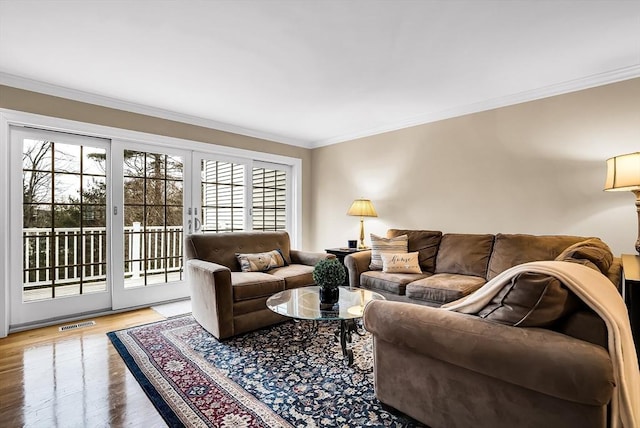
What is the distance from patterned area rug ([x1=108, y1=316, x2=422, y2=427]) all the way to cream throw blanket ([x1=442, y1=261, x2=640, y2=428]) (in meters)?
0.83

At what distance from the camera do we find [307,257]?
12.7 ft

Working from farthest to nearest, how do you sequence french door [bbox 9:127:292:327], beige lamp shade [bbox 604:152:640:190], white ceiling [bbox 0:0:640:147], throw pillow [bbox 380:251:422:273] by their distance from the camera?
throw pillow [bbox 380:251:422:273] → french door [bbox 9:127:292:327] → beige lamp shade [bbox 604:152:640:190] → white ceiling [bbox 0:0:640:147]

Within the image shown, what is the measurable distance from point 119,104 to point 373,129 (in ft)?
10.4

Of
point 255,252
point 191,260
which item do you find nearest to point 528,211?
point 255,252

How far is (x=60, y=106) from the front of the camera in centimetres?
313

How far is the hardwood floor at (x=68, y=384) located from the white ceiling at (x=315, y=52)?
2360mm

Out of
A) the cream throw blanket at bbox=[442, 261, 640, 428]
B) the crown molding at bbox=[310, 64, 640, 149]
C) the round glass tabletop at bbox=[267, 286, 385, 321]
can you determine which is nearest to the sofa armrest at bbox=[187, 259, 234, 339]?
the round glass tabletop at bbox=[267, 286, 385, 321]

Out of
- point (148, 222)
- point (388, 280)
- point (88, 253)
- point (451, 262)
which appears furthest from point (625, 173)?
point (88, 253)

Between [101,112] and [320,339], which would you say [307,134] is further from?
[320,339]

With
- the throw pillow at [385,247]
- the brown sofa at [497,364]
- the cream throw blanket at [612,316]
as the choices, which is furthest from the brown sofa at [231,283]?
the cream throw blanket at [612,316]

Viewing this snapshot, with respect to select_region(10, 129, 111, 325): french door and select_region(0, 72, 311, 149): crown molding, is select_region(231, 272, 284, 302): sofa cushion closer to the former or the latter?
select_region(10, 129, 111, 325): french door

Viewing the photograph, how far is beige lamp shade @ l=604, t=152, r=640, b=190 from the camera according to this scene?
2301 millimetres

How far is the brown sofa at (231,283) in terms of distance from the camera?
2654mm

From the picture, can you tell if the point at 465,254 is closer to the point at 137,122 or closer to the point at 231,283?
the point at 231,283
